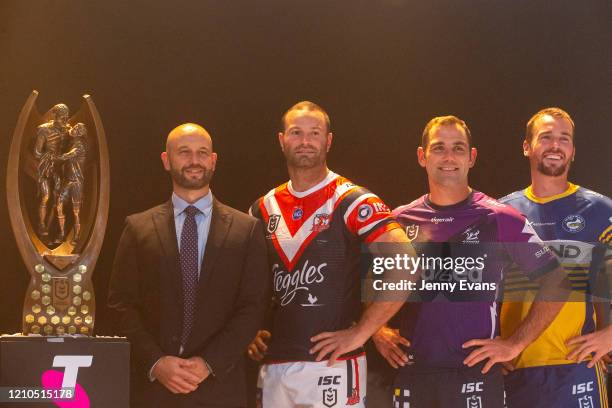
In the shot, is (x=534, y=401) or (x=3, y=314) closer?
(x=534, y=401)

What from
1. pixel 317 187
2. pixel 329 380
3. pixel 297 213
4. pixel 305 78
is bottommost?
pixel 329 380

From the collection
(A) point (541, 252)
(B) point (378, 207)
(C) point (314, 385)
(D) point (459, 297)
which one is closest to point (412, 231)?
(B) point (378, 207)

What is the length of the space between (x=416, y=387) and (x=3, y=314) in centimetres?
215

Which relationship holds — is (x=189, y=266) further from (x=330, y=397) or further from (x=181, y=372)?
(x=330, y=397)

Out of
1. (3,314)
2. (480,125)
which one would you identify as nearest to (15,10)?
(3,314)

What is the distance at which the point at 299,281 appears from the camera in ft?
11.8

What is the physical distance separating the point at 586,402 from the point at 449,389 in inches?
27.3

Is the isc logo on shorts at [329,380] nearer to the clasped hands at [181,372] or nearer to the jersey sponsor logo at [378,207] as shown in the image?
the clasped hands at [181,372]

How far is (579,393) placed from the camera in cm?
367

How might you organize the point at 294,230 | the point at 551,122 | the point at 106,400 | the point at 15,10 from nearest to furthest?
the point at 106,400 → the point at 294,230 → the point at 551,122 → the point at 15,10

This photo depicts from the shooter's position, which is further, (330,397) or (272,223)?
(272,223)

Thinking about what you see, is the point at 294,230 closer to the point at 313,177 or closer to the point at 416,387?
the point at 313,177

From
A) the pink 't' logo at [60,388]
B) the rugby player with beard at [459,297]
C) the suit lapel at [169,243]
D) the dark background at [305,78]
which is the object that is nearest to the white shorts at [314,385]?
the rugby player with beard at [459,297]

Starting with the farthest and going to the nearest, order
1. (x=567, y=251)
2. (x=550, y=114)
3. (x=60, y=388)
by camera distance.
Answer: (x=550, y=114), (x=567, y=251), (x=60, y=388)
